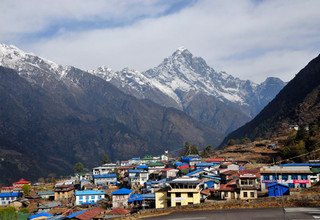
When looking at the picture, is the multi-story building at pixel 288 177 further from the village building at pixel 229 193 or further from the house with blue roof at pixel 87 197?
the house with blue roof at pixel 87 197

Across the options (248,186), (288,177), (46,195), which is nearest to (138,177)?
(46,195)

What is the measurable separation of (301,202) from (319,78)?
451 feet

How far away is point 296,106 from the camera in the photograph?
159500 mm

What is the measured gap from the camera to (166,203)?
5400cm

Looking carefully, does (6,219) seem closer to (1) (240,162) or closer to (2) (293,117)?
(1) (240,162)

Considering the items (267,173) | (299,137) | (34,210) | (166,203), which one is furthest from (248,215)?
(299,137)

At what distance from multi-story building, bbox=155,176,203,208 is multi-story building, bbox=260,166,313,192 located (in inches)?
455

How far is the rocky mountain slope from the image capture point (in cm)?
14688

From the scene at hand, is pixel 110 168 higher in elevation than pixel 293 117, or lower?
lower

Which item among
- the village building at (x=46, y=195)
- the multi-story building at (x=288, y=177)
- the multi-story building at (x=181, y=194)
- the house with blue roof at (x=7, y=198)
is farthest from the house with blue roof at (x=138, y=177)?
the multi-story building at (x=181, y=194)

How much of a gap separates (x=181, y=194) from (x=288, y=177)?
16.5 metres

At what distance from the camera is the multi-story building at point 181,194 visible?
172 ft

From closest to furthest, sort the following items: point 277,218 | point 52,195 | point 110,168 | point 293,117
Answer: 1. point 277,218
2. point 52,195
3. point 110,168
4. point 293,117

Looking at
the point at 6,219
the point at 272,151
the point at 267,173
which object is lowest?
the point at 6,219
